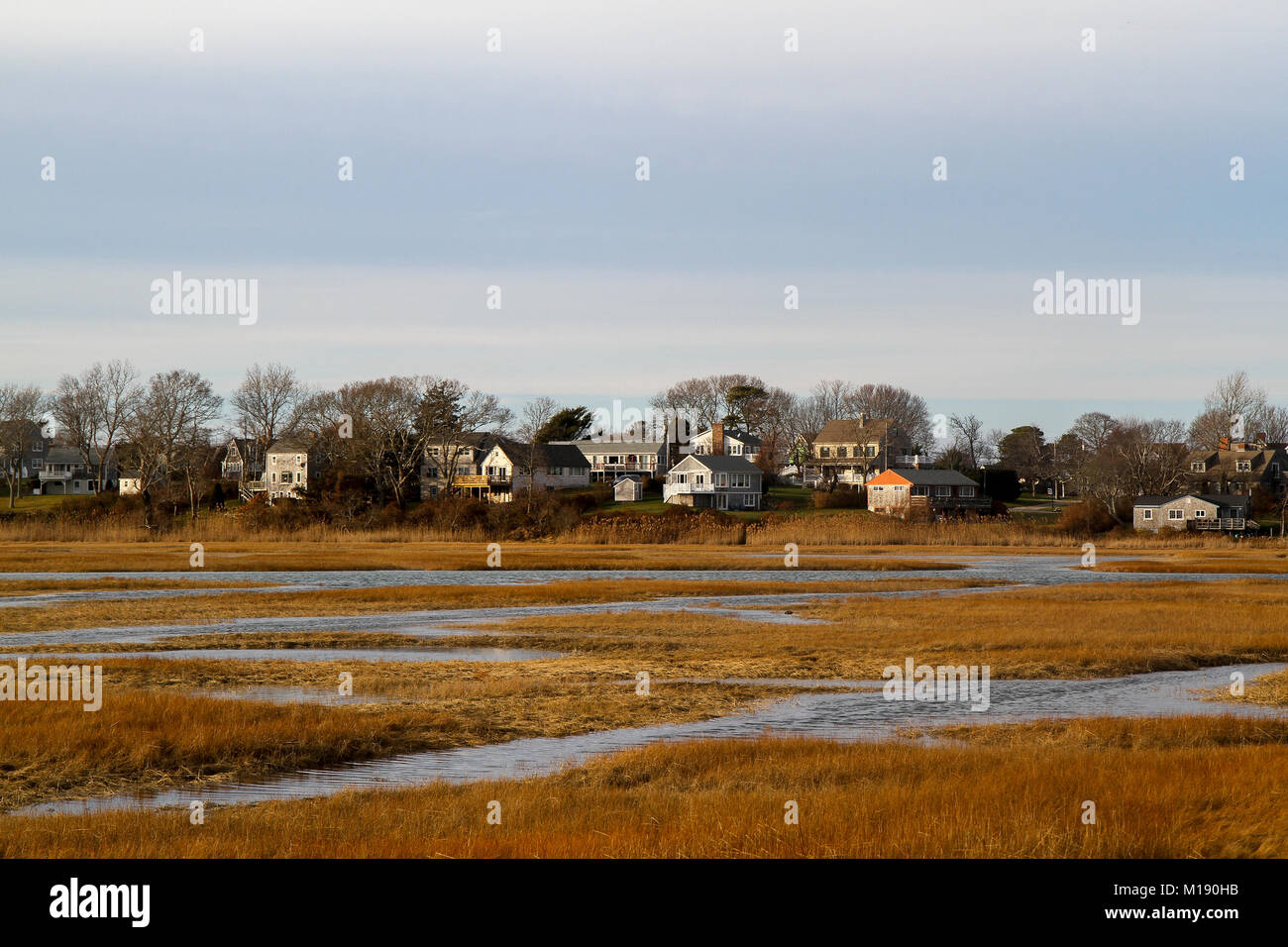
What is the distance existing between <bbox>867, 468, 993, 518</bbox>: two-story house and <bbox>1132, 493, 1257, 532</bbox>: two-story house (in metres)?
18.2

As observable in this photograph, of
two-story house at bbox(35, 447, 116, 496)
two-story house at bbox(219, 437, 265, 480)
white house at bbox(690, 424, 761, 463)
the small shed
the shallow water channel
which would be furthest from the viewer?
two-story house at bbox(35, 447, 116, 496)

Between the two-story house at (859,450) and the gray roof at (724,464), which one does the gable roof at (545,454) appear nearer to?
the gray roof at (724,464)

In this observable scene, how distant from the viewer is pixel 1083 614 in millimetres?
42094

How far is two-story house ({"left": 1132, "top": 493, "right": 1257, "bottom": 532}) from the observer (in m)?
116

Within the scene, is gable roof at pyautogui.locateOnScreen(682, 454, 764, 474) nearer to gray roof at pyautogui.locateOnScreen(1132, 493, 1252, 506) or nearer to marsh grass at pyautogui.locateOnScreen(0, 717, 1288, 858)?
gray roof at pyautogui.locateOnScreen(1132, 493, 1252, 506)

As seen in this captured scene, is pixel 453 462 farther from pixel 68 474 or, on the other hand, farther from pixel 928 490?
pixel 68 474

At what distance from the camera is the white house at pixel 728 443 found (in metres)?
157

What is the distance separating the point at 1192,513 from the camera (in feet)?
383

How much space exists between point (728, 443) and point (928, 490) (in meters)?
32.8

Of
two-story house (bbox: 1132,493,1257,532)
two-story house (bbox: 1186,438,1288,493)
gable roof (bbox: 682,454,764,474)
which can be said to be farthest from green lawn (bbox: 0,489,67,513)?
two-story house (bbox: 1186,438,1288,493)

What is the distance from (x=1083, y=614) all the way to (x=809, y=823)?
30.4 meters

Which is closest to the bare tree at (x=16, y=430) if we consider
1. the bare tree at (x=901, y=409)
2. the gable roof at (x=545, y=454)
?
the gable roof at (x=545, y=454)
